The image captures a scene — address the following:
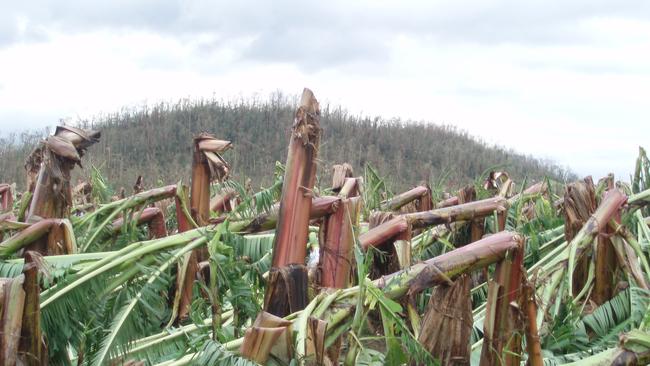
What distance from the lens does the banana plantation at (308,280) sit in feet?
5.61

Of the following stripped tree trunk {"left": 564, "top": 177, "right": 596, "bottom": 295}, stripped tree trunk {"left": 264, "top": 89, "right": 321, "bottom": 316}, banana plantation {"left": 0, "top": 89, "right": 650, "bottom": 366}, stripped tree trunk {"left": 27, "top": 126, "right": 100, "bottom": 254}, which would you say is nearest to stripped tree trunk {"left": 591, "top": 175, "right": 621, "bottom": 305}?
banana plantation {"left": 0, "top": 89, "right": 650, "bottom": 366}

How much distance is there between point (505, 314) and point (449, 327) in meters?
0.12

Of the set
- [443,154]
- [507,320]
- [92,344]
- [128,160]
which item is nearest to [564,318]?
[507,320]

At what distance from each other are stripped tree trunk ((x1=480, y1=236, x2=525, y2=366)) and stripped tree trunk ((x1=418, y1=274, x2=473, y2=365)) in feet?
0.18

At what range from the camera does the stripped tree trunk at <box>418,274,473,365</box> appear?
1.71 meters

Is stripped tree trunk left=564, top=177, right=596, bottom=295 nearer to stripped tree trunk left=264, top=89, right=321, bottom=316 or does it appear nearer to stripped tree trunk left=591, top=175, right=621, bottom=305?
stripped tree trunk left=591, top=175, right=621, bottom=305

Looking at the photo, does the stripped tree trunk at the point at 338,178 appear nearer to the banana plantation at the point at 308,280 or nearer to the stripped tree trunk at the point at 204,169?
the banana plantation at the point at 308,280

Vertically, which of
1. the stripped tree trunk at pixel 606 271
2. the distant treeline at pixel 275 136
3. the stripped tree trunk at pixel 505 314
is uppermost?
the stripped tree trunk at pixel 505 314

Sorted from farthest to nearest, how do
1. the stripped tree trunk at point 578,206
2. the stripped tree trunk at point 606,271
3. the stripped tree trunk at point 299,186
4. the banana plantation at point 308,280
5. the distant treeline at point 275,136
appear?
the distant treeline at point 275,136 → the stripped tree trunk at point 578,206 → the stripped tree trunk at point 606,271 → the stripped tree trunk at point 299,186 → the banana plantation at point 308,280

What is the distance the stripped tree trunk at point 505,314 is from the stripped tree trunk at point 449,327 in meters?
0.06

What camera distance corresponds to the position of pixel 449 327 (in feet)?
5.62

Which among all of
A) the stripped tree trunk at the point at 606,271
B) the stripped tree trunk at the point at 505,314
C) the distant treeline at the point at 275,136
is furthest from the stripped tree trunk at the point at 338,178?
the distant treeline at the point at 275,136

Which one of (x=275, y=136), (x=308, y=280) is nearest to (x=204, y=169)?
(x=308, y=280)

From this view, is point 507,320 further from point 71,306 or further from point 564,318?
point 71,306
